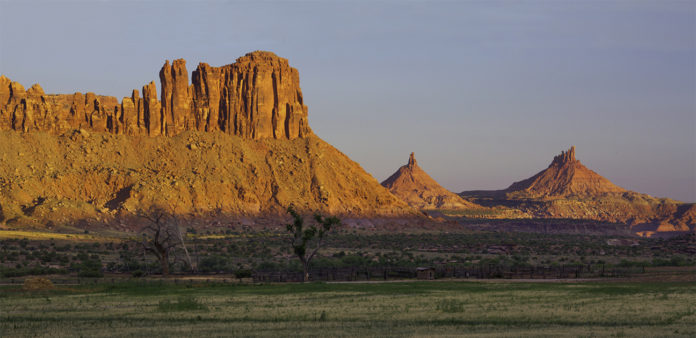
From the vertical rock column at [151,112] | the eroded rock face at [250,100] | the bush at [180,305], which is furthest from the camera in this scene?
the eroded rock face at [250,100]

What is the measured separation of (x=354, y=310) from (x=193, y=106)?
12212cm

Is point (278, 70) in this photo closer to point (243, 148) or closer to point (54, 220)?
point (243, 148)

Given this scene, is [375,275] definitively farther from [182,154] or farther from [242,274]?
[182,154]

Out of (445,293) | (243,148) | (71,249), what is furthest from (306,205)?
(445,293)

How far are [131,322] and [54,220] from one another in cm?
9133

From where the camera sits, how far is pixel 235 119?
15325 centimetres

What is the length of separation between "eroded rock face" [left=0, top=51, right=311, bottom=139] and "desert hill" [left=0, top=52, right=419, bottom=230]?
19 cm

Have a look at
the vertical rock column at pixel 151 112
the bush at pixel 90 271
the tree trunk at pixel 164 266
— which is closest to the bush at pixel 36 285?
the bush at pixel 90 271

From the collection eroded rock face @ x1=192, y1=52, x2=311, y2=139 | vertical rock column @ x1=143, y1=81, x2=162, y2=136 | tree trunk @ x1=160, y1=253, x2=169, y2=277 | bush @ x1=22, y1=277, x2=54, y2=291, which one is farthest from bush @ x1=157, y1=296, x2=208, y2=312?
eroded rock face @ x1=192, y1=52, x2=311, y2=139

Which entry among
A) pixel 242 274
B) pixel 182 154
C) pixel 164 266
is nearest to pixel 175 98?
pixel 182 154

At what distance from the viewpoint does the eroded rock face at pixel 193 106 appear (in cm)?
13562

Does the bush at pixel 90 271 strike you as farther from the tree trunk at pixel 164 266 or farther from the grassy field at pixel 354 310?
the grassy field at pixel 354 310

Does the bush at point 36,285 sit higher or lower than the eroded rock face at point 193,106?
lower

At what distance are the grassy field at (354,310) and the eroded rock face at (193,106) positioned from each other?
98.9 metres
